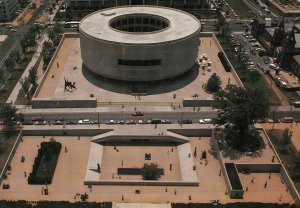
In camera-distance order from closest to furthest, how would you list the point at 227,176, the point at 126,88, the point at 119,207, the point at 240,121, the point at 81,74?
the point at 119,207, the point at 227,176, the point at 240,121, the point at 126,88, the point at 81,74

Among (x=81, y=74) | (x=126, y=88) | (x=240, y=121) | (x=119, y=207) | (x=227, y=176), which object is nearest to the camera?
(x=119, y=207)

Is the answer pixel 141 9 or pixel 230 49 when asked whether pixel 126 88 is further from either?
pixel 230 49

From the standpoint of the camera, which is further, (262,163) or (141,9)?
(141,9)

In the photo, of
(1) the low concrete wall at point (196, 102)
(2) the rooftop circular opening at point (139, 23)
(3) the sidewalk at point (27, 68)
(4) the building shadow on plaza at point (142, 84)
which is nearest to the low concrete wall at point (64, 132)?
(3) the sidewalk at point (27, 68)

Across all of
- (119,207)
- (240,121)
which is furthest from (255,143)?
(119,207)

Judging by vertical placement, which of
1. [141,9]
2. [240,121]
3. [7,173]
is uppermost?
[141,9]

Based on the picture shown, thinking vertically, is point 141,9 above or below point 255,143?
above

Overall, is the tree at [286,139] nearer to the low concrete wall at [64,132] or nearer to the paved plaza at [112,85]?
the paved plaza at [112,85]
